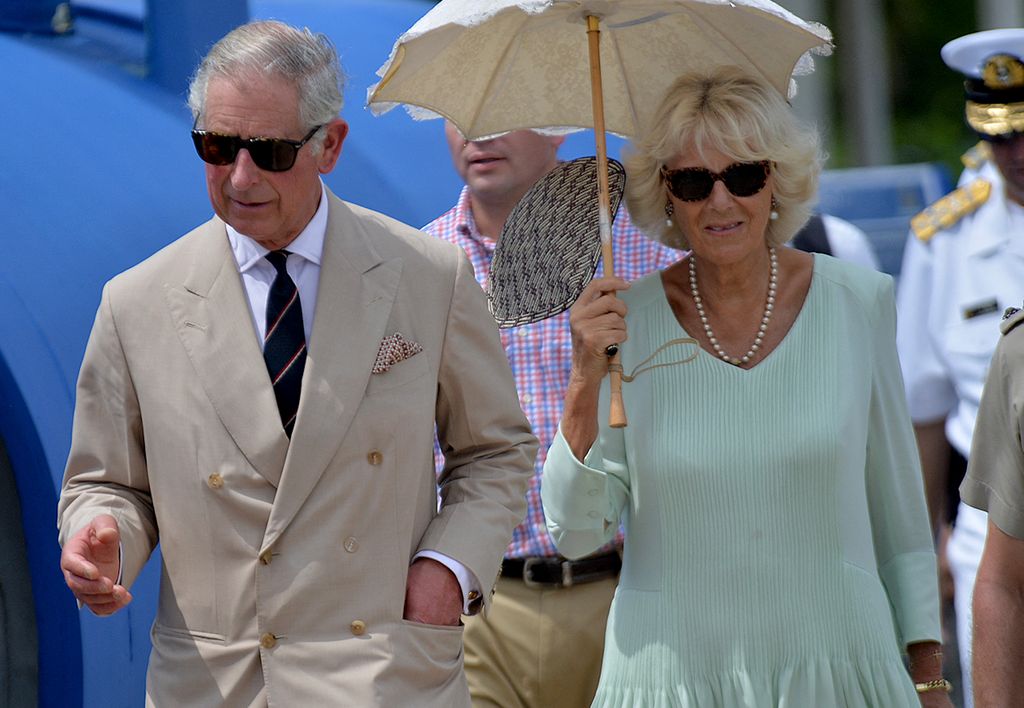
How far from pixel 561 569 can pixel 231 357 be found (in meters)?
1.29

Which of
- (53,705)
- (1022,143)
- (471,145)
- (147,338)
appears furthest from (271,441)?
(1022,143)

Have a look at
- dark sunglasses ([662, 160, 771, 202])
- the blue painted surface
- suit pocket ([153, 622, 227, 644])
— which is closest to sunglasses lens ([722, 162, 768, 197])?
dark sunglasses ([662, 160, 771, 202])

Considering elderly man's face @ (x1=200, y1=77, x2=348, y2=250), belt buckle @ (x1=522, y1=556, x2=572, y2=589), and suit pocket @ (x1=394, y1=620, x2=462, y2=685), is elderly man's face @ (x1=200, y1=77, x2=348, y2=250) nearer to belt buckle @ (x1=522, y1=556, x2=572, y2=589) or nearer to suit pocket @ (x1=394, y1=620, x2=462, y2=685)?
suit pocket @ (x1=394, y1=620, x2=462, y2=685)

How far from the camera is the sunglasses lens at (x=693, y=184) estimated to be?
3555mm

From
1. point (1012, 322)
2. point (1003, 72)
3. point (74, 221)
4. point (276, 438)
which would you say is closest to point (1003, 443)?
point (1012, 322)

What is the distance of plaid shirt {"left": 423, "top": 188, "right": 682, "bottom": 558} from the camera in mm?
4090

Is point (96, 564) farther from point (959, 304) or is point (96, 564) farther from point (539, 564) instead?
point (959, 304)

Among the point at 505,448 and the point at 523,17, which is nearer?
the point at 505,448

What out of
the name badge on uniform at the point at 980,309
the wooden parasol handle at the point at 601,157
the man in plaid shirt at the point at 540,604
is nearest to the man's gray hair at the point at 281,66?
the wooden parasol handle at the point at 601,157

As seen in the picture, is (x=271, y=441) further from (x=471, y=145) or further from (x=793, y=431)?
(x=471, y=145)

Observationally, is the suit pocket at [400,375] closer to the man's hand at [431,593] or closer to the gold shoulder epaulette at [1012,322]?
the man's hand at [431,593]

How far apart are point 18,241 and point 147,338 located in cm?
104

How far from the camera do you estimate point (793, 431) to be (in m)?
3.45

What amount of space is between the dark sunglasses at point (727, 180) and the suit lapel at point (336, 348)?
2.21 ft
